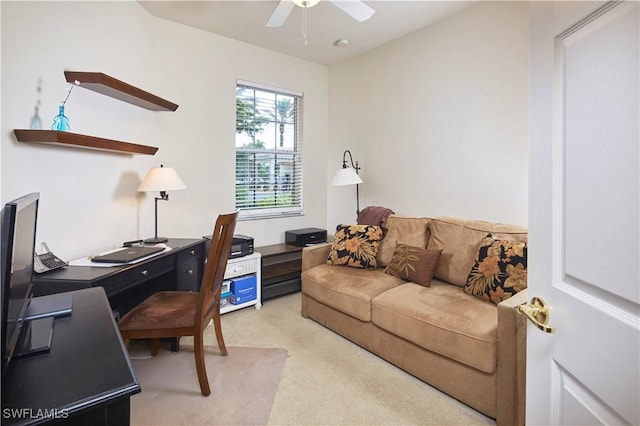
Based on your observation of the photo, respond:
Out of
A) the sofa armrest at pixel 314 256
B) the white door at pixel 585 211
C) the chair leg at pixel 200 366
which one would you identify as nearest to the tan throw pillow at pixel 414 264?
the sofa armrest at pixel 314 256

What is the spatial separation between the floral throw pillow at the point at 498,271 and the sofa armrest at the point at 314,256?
1.28m

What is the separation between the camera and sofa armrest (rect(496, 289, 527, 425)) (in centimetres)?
148

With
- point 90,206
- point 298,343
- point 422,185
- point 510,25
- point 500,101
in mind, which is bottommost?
point 298,343

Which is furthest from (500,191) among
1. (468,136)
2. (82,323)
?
(82,323)

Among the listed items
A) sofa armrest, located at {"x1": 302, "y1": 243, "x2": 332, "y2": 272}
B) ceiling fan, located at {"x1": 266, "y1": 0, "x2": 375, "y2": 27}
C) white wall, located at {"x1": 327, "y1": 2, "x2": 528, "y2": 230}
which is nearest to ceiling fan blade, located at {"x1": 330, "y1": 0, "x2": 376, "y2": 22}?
ceiling fan, located at {"x1": 266, "y1": 0, "x2": 375, "y2": 27}

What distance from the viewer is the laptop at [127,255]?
77.0 inches

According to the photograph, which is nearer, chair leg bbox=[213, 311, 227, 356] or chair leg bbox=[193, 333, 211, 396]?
chair leg bbox=[193, 333, 211, 396]

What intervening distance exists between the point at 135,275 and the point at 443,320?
184 cm

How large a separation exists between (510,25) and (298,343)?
9.58 feet

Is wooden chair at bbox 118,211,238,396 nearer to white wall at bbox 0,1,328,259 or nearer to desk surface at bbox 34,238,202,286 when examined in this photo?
desk surface at bbox 34,238,202,286

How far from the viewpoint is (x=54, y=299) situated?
4.13ft

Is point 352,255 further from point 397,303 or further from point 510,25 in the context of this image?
point 510,25

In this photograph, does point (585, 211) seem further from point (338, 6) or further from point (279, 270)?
point (279, 270)

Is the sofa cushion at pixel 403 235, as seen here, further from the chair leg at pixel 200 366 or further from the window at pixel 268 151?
the chair leg at pixel 200 366
